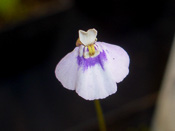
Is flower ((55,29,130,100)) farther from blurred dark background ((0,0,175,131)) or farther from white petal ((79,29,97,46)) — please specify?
blurred dark background ((0,0,175,131))

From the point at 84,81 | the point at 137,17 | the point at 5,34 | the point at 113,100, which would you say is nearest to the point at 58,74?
the point at 84,81

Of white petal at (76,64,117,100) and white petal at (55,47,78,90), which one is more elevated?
white petal at (55,47,78,90)

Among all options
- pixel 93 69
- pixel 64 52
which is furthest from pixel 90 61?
pixel 64 52

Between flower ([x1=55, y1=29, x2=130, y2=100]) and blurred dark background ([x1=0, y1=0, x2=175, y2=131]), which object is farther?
blurred dark background ([x1=0, y1=0, x2=175, y2=131])

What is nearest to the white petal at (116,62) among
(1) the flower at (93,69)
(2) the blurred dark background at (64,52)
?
(1) the flower at (93,69)

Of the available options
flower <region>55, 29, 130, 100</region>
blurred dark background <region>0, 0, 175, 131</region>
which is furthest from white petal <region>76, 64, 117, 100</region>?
blurred dark background <region>0, 0, 175, 131</region>

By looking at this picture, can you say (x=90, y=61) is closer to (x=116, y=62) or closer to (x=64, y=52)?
(x=116, y=62)

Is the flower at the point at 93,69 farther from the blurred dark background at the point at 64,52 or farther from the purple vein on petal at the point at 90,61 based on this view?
the blurred dark background at the point at 64,52
